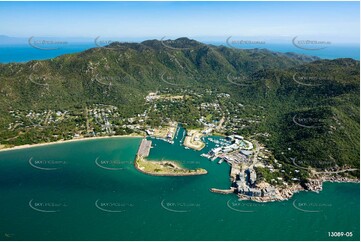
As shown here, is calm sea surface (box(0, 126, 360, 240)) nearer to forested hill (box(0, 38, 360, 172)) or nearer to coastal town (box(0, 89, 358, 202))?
coastal town (box(0, 89, 358, 202))

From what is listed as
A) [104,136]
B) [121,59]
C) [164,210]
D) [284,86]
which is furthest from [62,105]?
[284,86]

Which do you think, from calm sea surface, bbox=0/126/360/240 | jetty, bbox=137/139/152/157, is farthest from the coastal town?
calm sea surface, bbox=0/126/360/240

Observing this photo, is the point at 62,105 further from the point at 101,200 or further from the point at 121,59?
the point at 101,200

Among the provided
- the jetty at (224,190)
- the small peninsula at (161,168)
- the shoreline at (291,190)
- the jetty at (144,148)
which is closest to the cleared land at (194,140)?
the jetty at (144,148)

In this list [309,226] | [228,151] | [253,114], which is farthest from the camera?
[253,114]

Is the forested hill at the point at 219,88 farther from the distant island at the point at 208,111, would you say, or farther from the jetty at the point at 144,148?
the jetty at the point at 144,148

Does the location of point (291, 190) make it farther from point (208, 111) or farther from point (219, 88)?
point (219, 88)

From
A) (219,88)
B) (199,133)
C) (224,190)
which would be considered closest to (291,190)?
(224,190)
